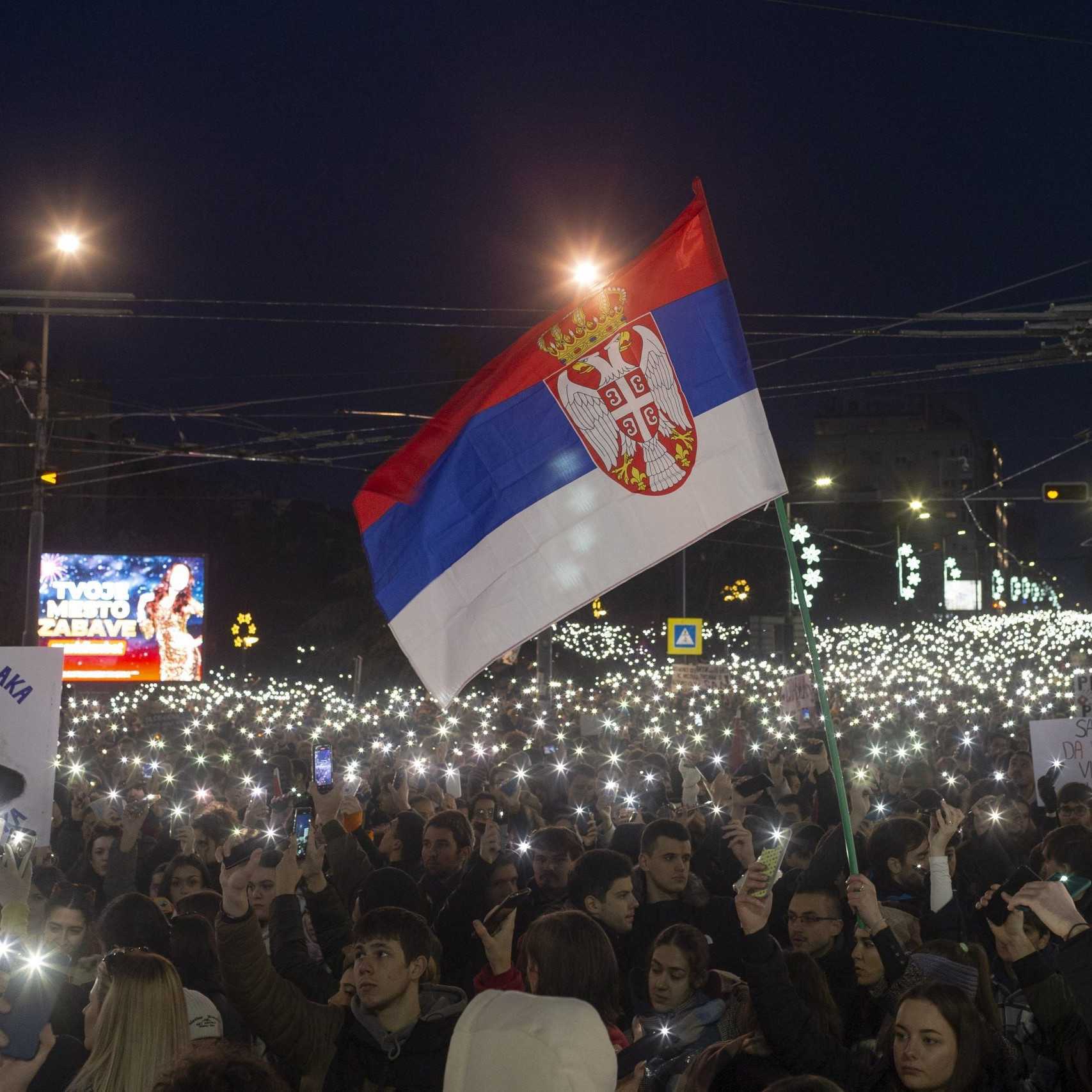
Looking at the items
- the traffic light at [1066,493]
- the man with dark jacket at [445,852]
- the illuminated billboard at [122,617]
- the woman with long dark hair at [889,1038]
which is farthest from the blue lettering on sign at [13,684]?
the illuminated billboard at [122,617]

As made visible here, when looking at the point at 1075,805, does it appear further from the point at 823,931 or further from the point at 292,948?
the point at 292,948

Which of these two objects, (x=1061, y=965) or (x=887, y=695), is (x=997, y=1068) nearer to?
(x=1061, y=965)

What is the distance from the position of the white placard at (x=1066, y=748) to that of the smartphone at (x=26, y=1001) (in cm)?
935

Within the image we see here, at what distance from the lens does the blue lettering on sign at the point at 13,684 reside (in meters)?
10.1

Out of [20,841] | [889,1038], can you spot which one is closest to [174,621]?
[20,841]

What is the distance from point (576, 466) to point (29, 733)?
5.34 meters

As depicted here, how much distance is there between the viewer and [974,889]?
8.30 m

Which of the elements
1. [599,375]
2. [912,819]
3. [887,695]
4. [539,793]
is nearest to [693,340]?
[599,375]

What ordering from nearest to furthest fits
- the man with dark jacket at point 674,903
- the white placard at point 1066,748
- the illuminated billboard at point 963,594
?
the man with dark jacket at point 674,903
the white placard at point 1066,748
the illuminated billboard at point 963,594

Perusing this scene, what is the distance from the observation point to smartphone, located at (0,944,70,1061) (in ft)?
14.2

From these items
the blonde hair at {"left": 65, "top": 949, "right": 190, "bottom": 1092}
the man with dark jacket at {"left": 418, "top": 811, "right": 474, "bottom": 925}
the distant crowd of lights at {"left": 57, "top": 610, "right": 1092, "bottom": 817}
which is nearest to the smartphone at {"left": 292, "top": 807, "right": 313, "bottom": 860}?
the man with dark jacket at {"left": 418, "top": 811, "right": 474, "bottom": 925}

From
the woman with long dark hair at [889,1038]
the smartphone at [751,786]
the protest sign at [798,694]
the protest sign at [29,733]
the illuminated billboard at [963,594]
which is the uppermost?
the illuminated billboard at [963,594]

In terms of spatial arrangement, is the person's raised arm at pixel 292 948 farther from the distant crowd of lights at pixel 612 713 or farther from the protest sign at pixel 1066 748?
the protest sign at pixel 1066 748

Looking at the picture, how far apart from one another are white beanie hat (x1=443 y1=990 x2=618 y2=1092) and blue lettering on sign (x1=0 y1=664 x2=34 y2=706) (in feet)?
26.1
